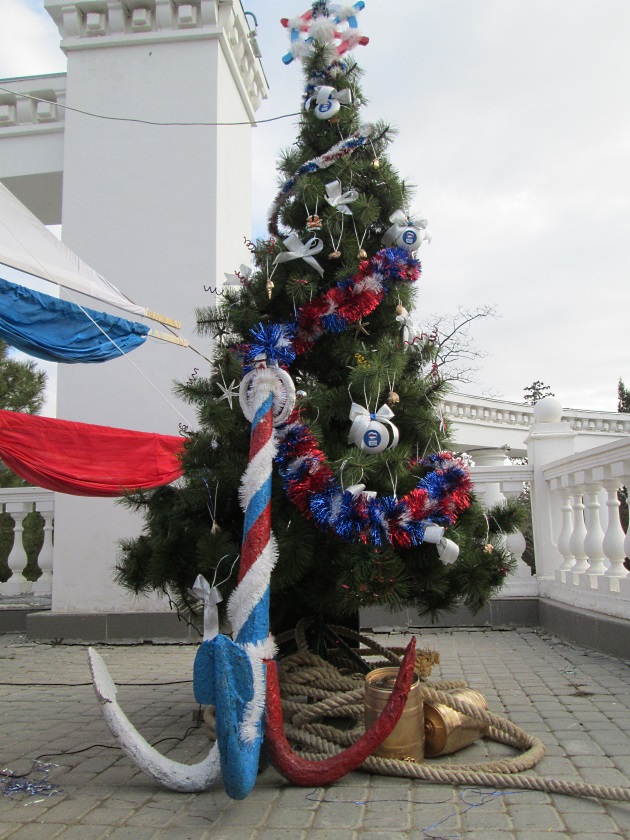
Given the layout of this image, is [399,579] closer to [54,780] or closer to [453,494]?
[453,494]

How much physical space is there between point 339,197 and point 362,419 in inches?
46.8

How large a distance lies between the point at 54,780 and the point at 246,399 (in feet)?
Result: 5.06

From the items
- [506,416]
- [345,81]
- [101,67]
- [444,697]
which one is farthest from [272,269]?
[506,416]

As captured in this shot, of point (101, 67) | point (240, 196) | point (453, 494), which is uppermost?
point (101, 67)

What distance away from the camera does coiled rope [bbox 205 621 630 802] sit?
216 centimetres

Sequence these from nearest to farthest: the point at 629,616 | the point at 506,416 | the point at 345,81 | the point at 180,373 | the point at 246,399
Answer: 1. the point at 246,399
2. the point at 345,81
3. the point at 629,616
4. the point at 180,373
5. the point at 506,416

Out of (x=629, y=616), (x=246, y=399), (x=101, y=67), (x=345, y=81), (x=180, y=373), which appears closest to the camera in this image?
(x=246, y=399)

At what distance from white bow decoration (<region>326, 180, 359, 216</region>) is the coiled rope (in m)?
1.95

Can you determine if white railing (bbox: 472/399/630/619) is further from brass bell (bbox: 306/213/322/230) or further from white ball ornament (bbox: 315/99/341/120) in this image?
white ball ornament (bbox: 315/99/341/120)

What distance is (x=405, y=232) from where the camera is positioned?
3219mm

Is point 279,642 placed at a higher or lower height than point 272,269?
lower

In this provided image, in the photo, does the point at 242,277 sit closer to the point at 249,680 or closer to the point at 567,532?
the point at 249,680

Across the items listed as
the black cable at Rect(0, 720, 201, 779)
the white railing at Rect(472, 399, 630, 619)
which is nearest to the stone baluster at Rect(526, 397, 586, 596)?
the white railing at Rect(472, 399, 630, 619)

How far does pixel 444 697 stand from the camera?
2.52 metres
